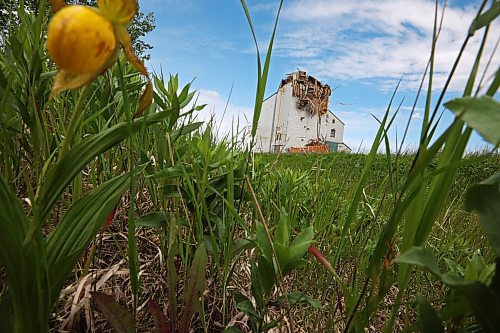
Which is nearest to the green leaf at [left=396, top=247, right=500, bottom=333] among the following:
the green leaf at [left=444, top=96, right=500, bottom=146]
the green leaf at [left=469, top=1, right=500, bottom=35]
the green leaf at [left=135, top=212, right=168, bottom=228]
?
the green leaf at [left=444, top=96, right=500, bottom=146]

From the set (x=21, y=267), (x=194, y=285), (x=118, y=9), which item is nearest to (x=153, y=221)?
(x=194, y=285)

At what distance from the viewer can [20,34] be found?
130 cm

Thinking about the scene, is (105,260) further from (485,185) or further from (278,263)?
(485,185)

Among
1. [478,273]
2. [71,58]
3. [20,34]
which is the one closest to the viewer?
[71,58]

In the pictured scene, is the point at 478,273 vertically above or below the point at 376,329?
above

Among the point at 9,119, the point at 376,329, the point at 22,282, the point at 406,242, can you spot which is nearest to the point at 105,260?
the point at 9,119

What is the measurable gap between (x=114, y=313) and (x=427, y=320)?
465 mm

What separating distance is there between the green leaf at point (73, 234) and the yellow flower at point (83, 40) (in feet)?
0.84

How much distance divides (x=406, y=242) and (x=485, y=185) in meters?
0.23

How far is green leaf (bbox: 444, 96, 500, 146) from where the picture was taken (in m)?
0.43

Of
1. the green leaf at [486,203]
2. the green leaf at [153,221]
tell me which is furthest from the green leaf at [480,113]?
the green leaf at [153,221]

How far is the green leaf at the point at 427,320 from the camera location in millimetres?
530

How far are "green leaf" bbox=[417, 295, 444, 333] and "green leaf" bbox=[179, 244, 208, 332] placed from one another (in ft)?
1.14

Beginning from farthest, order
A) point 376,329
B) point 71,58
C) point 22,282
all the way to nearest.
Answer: point 376,329 < point 22,282 < point 71,58
